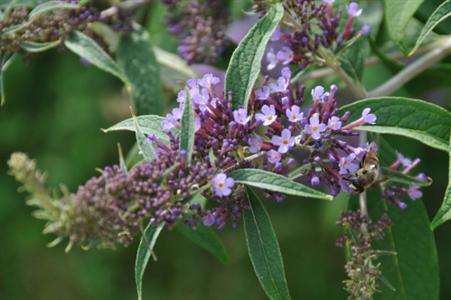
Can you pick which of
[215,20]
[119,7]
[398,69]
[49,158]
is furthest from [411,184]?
[49,158]

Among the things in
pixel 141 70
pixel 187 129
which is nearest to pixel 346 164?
pixel 187 129

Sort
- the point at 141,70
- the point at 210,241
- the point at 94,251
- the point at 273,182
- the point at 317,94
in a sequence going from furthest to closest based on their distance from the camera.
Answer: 1. the point at 94,251
2. the point at 141,70
3. the point at 210,241
4. the point at 317,94
5. the point at 273,182

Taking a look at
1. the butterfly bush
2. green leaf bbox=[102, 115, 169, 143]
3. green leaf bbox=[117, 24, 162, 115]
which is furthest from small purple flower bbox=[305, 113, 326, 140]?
green leaf bbox=[117, 24, 162, 115]

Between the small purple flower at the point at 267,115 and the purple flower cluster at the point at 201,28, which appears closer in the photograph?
the small purple flower at the point at 267,115

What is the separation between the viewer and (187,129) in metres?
1.04

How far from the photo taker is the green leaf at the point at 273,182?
3.24 feet

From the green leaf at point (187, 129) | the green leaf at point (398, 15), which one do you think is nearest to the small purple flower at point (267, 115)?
the green leaf at point (187, 129)

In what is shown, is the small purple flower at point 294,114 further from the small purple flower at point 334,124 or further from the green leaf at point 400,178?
the green leaf at point 400,178

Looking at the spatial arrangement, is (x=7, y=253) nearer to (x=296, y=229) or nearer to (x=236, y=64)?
(x=296, y=229)

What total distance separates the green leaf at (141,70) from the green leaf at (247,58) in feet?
1.65

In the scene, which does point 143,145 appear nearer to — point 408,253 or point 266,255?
point 266,255

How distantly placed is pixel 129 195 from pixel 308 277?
1958 mm

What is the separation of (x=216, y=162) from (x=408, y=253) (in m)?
0.53

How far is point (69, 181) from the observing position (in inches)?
109
